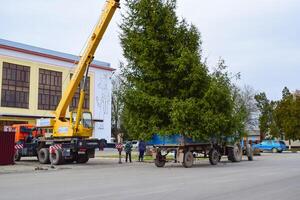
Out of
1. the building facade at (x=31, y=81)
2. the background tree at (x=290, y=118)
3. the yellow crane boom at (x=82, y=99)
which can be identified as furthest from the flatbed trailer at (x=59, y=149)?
the background tree at (x=290, y=118)

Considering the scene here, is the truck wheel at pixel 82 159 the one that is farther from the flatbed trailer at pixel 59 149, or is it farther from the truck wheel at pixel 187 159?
the truck wheel at pixel 187 159

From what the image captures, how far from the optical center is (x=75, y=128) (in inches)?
1192

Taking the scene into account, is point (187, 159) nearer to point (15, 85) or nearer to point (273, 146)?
point (273, 146)

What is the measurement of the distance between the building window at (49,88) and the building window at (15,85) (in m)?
2.35

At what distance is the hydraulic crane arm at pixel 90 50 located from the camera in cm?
2950

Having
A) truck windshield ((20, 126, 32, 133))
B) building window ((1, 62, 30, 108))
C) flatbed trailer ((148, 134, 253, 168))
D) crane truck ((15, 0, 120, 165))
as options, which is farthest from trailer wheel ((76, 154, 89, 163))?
building window ((1, 62, 30, 108))

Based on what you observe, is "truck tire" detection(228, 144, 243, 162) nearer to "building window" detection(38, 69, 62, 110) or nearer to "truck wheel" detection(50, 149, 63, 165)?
"truck wheel" detection(50, 149, 63, 165)

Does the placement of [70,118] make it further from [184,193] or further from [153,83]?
[184,193]

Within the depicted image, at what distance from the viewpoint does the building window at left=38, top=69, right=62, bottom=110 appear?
2549 inches

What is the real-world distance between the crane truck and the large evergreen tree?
5.45ft

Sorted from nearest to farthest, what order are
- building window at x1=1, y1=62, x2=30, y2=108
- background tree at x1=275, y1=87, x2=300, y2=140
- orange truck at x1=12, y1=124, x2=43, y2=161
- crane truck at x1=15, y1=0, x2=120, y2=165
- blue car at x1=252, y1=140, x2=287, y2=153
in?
crane truck at x1=15, y1=0, x2=120, y2=165, orange truck at x1=12, y1=124, x2=43, y2=161, blue car at x1=252, y1=140, x2=287, y2=153, building window at x1=1, y1=62, x2=30, y2=108, background tree at x1=275, y1=87, x2=300, y2=140

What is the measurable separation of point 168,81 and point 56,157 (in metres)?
8.79

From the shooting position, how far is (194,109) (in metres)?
26.8

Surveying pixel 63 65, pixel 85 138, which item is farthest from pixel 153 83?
pixel 63 65
